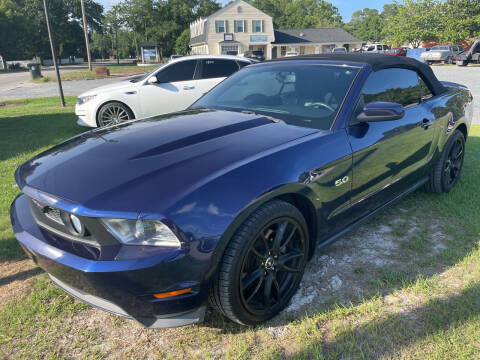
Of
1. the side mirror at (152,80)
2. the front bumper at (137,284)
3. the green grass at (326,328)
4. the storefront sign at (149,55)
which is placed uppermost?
the storefront sign at (149,55)

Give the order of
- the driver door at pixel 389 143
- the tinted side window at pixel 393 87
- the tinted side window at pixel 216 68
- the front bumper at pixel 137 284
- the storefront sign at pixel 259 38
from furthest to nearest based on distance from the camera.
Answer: the storefront sign at pixel 259 38, the tinted side window at pixel 216 68, the tinted side window at pixel 393 87, the driver door at pixel 389 143, the front bumper at pixel 137 284

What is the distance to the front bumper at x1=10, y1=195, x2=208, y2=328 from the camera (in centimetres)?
173

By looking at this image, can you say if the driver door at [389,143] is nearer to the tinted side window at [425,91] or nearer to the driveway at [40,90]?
the tinted side window at [425,91]

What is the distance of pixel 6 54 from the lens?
59688 mm

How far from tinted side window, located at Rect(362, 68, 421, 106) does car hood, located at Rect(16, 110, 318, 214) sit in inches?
31.4

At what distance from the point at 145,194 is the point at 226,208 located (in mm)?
409

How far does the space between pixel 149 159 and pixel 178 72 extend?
6.09 meters

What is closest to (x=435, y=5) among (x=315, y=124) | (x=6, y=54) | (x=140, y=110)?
(x=140, y=110)

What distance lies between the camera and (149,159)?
7.06ft

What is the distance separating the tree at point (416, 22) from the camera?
43.7 metres

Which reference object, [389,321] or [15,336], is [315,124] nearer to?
[389,321]

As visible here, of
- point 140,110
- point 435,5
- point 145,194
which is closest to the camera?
point 145,194

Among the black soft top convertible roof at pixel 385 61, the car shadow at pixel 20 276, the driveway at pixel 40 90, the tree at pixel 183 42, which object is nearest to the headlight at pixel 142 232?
the car shadow at pixel 20 276

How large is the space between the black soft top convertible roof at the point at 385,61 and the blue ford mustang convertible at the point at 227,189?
23 mm
